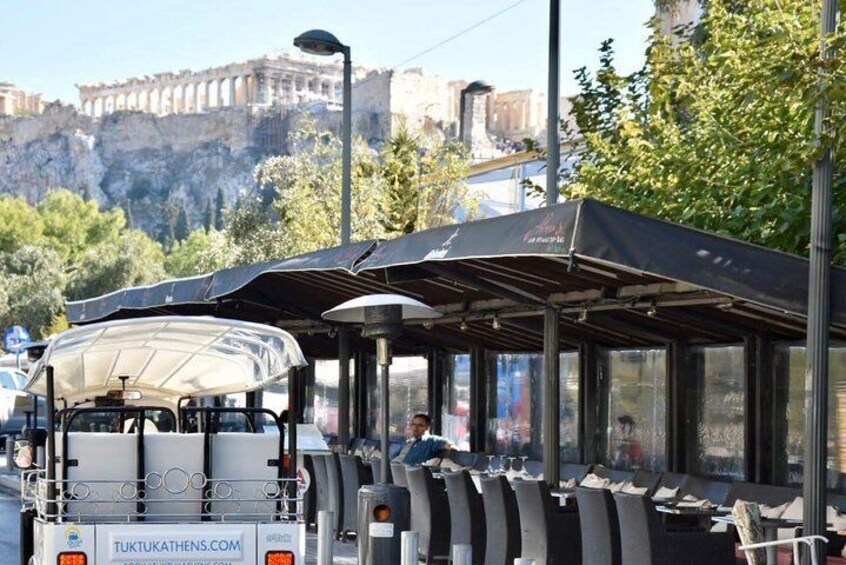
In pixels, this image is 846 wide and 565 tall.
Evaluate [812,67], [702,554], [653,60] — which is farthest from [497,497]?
[653,60]

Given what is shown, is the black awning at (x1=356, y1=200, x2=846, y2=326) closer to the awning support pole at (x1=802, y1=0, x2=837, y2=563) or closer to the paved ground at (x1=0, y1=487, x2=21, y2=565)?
the awning support pole at (x1=802, y1=0, x2=837, y2=563)

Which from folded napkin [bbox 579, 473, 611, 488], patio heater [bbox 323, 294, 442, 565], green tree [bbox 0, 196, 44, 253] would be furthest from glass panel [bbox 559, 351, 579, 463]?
green tree [bbox 0, 196, 44, 253]

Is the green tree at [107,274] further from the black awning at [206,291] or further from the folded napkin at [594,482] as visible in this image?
the folded napkin at [594,482]

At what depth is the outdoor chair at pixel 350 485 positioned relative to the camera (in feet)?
56.4

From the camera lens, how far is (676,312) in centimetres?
1493

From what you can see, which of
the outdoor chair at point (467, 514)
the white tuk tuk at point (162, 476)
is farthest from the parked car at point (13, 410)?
the white tuk tuk at point (162, 476)

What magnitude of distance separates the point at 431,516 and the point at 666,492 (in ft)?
7.16

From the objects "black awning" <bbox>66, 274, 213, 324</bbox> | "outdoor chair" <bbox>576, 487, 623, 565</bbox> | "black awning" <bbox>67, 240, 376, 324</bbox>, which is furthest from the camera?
"black awning" <bbox>66, 274, 213, 324</bbox>

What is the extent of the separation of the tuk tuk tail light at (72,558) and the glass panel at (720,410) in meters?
7.49

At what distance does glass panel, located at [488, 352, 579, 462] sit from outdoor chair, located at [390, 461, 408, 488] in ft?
12.2

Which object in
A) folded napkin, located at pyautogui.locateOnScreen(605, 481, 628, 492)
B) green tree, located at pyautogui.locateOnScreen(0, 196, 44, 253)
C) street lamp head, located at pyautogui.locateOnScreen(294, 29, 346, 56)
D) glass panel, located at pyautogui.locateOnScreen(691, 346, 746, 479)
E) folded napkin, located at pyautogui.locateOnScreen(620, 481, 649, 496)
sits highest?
green tree, located at pyautogui.locateOnScreen(0, 196, 44, 253)

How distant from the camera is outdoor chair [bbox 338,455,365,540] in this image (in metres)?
17.2

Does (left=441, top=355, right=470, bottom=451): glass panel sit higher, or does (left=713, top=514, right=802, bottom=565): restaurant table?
(left=441, top=355, right=470, bottom=451): glass panel

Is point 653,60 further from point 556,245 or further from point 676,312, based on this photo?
point 556,245
